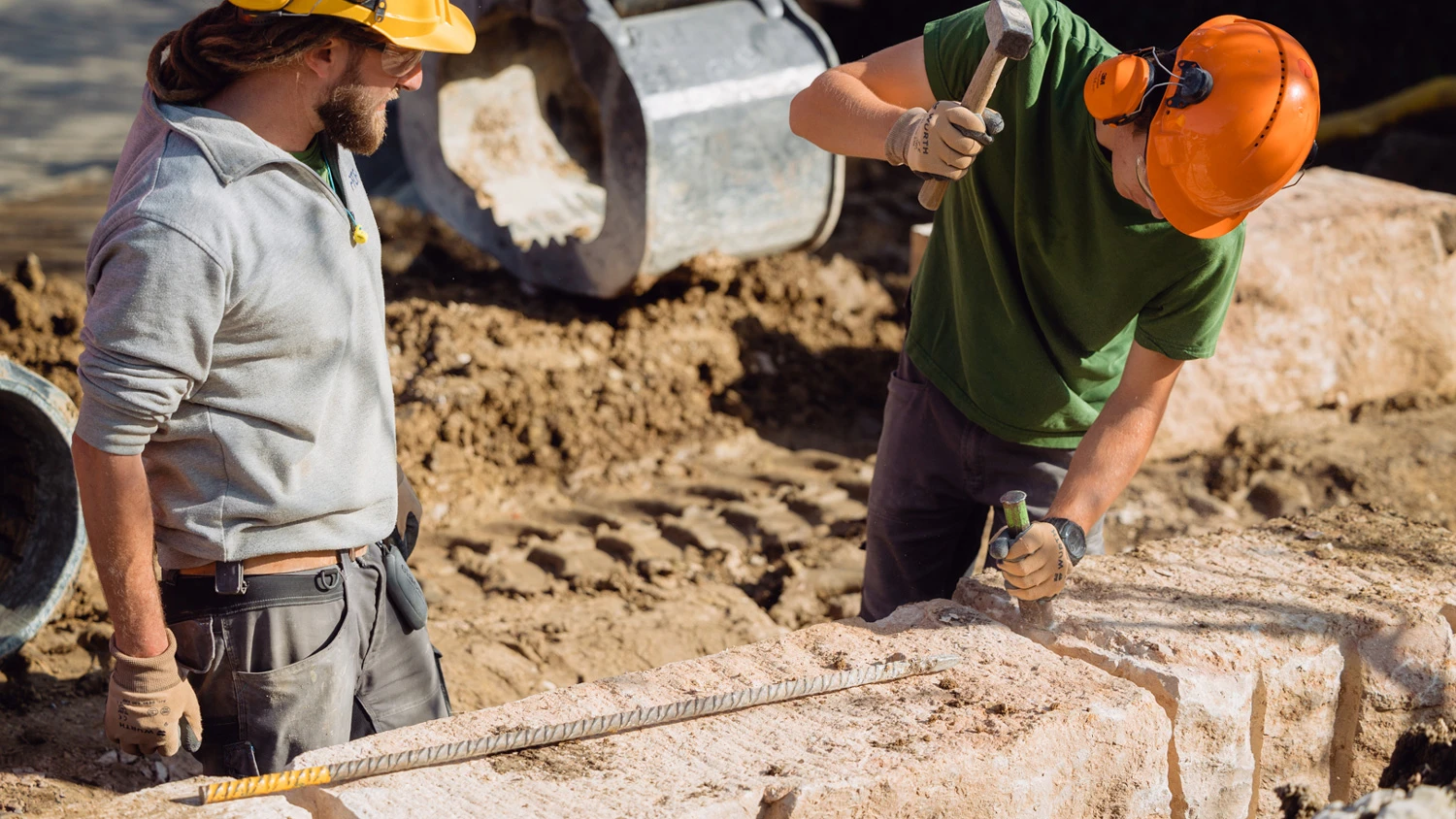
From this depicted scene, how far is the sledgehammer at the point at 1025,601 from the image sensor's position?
8.01ft

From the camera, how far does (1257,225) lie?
529 centimetres

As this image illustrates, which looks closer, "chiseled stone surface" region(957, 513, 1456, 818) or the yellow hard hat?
the yellow hard hat

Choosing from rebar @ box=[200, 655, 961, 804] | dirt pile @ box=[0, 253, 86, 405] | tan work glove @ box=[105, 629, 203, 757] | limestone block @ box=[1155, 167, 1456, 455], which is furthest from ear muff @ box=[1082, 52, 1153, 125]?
dirt pile @ box=[0, 253, 86, 405]

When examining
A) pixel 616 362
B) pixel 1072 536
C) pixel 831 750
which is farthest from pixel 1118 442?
pixel 616 362

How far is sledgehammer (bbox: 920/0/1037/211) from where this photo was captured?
2225 millimetres

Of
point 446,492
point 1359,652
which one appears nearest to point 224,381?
point 1359,652

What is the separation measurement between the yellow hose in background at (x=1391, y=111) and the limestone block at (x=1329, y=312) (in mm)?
2781

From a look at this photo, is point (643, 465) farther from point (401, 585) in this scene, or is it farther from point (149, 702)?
point (149, 702)

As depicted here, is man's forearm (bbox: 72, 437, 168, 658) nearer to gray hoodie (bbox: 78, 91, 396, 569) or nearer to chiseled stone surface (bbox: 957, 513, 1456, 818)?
gray hoodie (bbox: 78, 91, 396, 569)

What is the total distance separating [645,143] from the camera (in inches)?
214

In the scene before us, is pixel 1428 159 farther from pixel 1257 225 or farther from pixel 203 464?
pixel 203 464

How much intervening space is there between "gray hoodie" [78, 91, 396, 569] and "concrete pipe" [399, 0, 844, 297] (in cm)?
318

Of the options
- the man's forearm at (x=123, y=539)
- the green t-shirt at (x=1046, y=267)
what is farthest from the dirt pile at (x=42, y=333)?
the green t-shirt at (x=1046, y=267)

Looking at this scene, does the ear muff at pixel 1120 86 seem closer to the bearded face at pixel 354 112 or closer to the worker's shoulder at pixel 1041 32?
the worker's shoulder at pixel 1041 32
